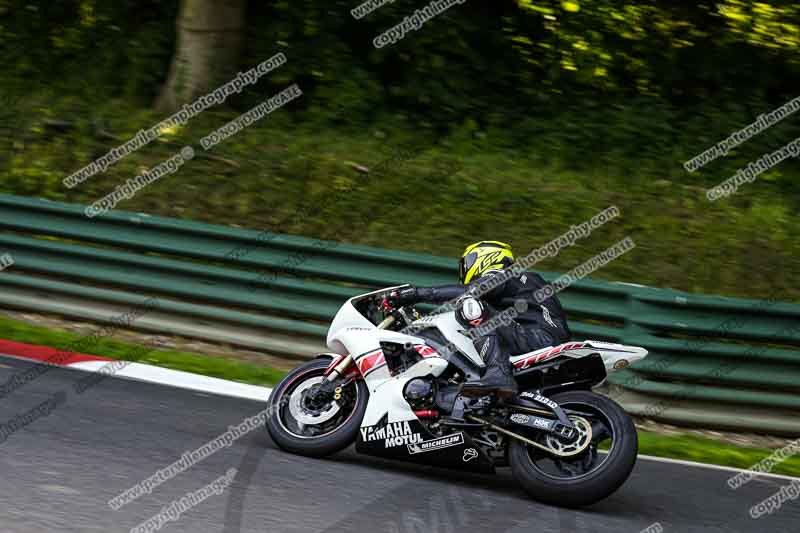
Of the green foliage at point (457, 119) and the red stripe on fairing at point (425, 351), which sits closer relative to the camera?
the red stripe on fairing at point (425, 351)

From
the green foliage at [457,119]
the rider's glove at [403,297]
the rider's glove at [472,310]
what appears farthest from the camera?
the green foliage at [457,119]

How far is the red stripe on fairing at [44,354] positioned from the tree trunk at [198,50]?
513 cm

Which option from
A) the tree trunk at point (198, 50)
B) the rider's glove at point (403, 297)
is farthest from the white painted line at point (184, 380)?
the tree trunk at point (198, 50)

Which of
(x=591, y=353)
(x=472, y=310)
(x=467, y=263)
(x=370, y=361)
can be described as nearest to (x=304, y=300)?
(x=370, y=361)

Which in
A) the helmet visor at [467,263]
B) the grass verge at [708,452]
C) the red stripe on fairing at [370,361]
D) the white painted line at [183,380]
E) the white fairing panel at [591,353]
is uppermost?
the helmet visor at [467,263]

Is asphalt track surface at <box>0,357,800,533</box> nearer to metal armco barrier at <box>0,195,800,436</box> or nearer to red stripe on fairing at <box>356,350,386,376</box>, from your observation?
red stripe on fairing at <box>356,350,386,376</box>

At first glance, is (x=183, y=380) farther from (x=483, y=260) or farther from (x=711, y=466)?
(x=711, y=466)

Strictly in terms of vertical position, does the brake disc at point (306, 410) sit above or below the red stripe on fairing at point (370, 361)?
below

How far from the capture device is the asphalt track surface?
5484mm

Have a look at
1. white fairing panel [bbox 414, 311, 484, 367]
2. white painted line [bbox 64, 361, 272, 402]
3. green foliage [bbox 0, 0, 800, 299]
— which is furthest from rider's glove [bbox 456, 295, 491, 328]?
green foliage [bbox 0, 0, 800, 299]

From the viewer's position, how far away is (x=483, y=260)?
22.3ft

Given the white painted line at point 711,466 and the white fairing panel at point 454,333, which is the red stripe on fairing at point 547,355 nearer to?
the white fairing panel at point 454,333

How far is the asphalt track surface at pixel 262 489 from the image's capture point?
548 centimetres

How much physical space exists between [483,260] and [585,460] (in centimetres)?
136
